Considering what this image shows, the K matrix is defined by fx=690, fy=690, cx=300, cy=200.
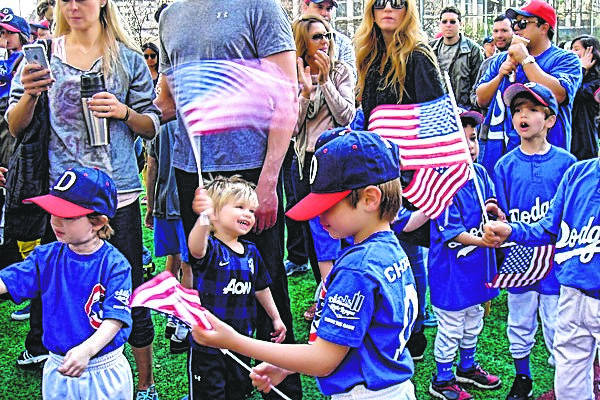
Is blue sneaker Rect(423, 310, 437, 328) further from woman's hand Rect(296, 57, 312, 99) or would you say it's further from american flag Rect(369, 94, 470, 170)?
woman's hand Rect(296, 57, 312, 99)

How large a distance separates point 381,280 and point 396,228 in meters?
1.90

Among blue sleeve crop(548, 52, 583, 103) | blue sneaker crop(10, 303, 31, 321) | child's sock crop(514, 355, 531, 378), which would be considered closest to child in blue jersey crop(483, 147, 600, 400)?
child's sock crop(514, 355, 531, 378)

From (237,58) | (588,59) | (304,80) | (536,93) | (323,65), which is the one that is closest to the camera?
(237,58)

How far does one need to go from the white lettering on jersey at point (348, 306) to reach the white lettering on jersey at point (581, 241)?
1.40 meters

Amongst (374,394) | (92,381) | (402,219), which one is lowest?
(92,381)

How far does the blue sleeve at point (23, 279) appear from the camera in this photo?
2787mm

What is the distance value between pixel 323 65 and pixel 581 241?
186cm

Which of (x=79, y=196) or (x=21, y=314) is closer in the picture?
(x=79, y=196)

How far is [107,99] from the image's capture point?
10.3ft

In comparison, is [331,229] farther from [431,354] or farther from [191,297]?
[431,354]

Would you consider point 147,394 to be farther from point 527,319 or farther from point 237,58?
point 527,319

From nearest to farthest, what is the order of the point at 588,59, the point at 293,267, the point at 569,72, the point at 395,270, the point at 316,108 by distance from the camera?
the point at 395,270 → the point at 316,108 → the point at 569,72 → the point at 293,267 → the point at 588,59

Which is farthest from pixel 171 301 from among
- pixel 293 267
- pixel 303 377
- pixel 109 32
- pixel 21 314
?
pixel 293 267

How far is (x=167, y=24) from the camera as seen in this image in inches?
121
